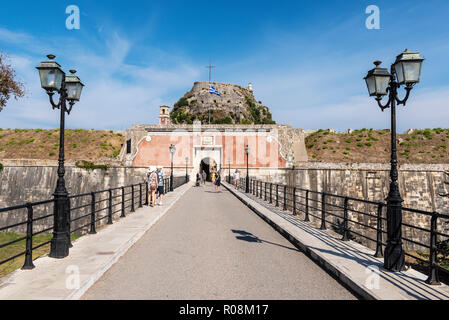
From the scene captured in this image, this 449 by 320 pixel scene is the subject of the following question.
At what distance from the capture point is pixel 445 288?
430 cm

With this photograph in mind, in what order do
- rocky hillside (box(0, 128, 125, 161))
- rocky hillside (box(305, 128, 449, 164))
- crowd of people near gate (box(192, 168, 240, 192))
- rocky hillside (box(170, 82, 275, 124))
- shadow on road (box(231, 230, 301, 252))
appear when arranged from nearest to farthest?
shadow on road (box(231, 230, 301, 252)), crowd of people near gate (box(192, 168, 240, 192)), rocky hillside (box(305, 128, 449, 164)), rocky hillside (box(0, 128, 125, 161)), rocky hillside (box(170, 82, 275, 124))

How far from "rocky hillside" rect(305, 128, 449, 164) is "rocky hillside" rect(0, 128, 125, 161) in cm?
3303

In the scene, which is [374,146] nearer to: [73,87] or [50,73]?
[73,87]

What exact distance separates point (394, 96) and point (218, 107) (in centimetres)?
7433

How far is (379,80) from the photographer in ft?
19.0

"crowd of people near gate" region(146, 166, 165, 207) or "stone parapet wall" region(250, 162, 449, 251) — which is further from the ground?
"crowd of people near gate" region(146, 166, 165, 207)

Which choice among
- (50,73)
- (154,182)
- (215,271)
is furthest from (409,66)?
(154,182)

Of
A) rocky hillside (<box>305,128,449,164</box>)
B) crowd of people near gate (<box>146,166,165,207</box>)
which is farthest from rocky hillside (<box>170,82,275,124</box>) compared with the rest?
crowd of people near gate (<box>146,166,165,207</box>)

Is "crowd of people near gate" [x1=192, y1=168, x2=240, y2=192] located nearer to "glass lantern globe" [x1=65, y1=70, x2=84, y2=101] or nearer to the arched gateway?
the arched gateway

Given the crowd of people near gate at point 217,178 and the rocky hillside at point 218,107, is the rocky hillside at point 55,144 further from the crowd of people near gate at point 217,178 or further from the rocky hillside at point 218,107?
the rocky hillside at point 218,107

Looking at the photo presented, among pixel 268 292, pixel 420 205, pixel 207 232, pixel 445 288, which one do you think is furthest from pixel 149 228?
pixel 420 205

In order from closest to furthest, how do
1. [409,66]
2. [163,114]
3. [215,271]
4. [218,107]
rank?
[215,271], [409,66], [163,114], [218,107]

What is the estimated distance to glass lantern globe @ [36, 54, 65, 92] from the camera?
19.7 ft
